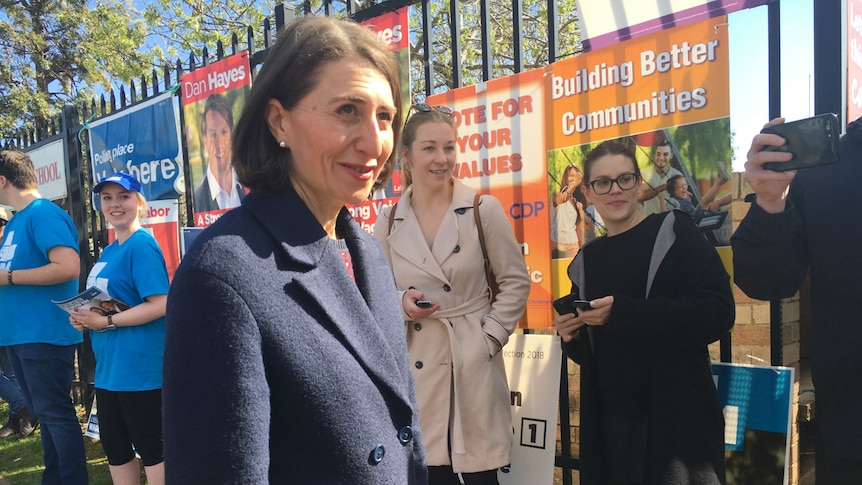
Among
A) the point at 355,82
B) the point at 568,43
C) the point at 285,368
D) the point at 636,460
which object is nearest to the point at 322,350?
the point at 285,368

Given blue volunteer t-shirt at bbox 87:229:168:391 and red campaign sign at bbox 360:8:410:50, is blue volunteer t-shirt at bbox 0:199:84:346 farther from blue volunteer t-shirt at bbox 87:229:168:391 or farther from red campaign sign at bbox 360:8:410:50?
red campaign sign at bbox 360:8:410:50

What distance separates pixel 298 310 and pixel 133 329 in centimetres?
255

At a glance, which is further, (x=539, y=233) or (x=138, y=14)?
(x=138, y=14)

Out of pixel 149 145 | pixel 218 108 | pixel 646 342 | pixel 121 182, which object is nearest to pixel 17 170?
pixel 121 182

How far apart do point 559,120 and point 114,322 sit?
2.62m

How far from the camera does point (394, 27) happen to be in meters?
3.36

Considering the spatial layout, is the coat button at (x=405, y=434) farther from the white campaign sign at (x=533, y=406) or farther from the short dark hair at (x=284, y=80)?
the white campaign sign at (x=533, y=406)

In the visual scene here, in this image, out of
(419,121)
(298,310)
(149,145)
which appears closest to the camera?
(298,310)

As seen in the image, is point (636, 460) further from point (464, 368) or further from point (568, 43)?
point (568, 43)

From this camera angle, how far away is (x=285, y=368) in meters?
1.04

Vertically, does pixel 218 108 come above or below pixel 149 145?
above

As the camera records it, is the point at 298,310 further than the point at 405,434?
No

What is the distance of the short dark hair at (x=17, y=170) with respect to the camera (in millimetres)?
3891

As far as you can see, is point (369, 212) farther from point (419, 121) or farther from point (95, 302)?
point (95, 302)
